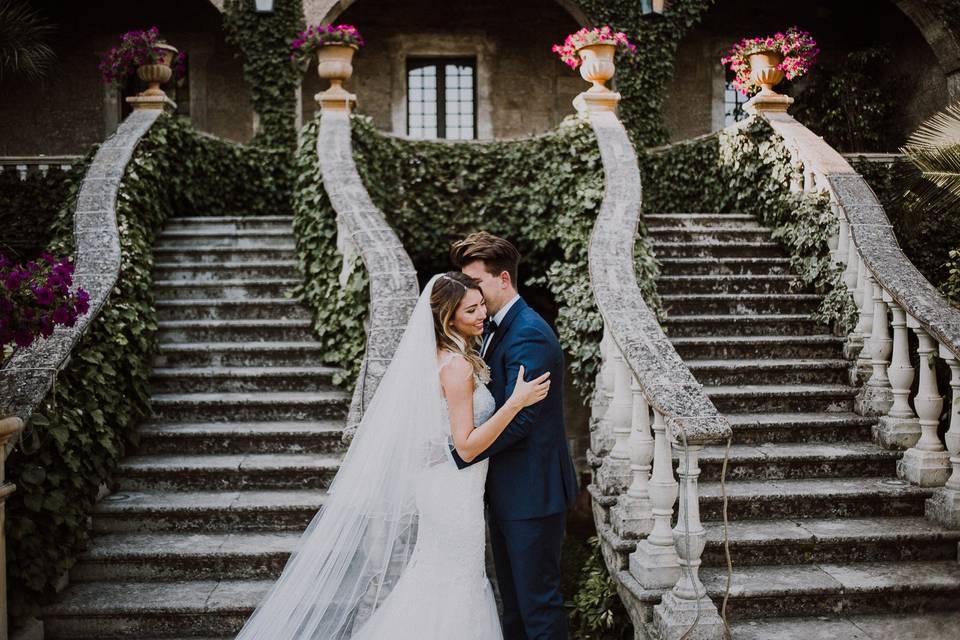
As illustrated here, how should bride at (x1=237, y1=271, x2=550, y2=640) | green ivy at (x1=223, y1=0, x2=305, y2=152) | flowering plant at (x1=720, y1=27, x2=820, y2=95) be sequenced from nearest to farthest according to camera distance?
bride at (x1=237, y1=271, x2=550, y2=640)
flowering plant at (x1=720, y1=27, x2=820, y2=95)
green ivy at (x1=223, y1=0, x2=305, y2=152)

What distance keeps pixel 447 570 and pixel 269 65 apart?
33.7 feet

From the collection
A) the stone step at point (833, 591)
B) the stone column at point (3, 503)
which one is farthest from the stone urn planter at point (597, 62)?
the stone column at point (3, 503)

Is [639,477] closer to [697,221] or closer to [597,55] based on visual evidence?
[697,221]

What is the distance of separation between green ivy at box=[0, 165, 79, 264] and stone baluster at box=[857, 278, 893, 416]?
7651 mm

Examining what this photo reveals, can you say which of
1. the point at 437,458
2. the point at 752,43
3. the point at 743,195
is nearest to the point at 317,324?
the point at 437,458

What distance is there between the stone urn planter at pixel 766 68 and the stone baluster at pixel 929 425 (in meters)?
3.75

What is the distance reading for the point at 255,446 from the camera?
5.46m

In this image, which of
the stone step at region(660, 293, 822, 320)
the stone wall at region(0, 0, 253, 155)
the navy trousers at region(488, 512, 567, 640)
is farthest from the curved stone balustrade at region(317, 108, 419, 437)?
the stone wall at region(0, 0, 253, 155)

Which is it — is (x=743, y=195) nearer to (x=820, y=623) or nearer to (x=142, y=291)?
(x=820, y=623)

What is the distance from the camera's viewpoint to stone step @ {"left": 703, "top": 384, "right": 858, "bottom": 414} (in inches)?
221

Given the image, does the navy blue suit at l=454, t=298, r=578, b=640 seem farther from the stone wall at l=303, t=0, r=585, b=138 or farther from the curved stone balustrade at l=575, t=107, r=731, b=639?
the stone wall at l=303, t=0, r=585, b=138

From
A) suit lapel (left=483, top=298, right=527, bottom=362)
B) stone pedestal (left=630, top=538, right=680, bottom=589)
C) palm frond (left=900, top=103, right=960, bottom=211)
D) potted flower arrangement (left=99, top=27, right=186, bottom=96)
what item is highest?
potted flower arrangement (left=99, top=27, right=186, bottom=96)

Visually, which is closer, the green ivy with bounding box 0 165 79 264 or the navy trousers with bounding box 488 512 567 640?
the navy trousers with bounding box 488 512 567 640

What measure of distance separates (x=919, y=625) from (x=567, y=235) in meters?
3.89
